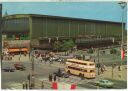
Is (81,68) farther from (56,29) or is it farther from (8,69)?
(8,69)

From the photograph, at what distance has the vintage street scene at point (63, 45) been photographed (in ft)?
49.0

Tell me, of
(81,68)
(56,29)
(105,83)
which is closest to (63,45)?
(56,29)

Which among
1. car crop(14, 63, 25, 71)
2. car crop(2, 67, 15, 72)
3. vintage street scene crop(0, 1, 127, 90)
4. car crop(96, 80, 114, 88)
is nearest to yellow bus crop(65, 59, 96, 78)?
vintage street scene crop(0, 1, 127, 90)

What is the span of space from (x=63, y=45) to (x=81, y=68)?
17.7 inches

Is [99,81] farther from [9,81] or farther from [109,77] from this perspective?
[9,81]

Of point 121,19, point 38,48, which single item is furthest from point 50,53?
point 121,19

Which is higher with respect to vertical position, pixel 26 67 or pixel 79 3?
pixel 79 3

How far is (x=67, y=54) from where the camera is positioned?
15.1 meters

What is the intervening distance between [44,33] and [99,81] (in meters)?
1.12

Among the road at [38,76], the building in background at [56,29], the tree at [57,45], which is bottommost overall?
the road at [38,76]

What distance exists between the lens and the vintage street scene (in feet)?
49.0

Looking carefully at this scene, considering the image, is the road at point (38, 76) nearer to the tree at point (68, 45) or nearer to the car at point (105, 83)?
the car at point (105, 83)

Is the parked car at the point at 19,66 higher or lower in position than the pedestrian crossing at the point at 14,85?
higher

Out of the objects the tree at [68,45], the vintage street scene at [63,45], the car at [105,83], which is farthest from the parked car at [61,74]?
the car at [105,83]
